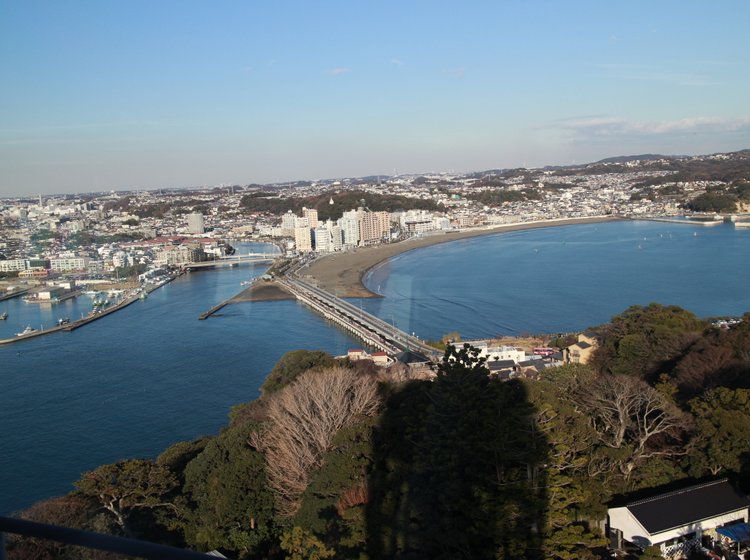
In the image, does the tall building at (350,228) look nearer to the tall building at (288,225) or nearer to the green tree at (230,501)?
the tall building at (288,225)

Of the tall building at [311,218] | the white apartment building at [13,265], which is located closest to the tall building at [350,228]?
the tall building at [311,218]

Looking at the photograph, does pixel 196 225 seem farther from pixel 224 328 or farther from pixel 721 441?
pixel 721 441

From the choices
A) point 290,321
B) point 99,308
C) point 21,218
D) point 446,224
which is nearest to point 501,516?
point 290,321

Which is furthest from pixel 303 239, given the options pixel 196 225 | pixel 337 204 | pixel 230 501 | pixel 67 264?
pixel 230 501

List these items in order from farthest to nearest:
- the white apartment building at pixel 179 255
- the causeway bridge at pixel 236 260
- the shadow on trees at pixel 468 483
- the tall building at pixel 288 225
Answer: the tall building at pixel 288 225, the causeway bridge at pixel 236 260, the white apartment building at pixel 179 255, the shadow on trees at pixel 468 483

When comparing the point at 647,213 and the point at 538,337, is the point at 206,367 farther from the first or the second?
the point at 647,213

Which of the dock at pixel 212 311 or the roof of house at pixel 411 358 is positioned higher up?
the roof of house at pixel 411 358

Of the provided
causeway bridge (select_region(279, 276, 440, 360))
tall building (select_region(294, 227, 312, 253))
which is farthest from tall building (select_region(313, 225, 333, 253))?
causeway bridge (select_region(279, 276, 440, 360))

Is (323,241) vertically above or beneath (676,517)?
beneath
